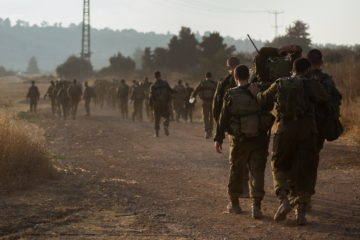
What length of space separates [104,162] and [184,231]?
6.03m

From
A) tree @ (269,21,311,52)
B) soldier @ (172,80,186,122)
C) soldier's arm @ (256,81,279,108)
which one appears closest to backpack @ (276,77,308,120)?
soldier's arm @ (256,81,279,108)

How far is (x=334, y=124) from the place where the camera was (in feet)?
21.7

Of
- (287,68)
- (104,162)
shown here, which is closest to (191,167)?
(104,162)

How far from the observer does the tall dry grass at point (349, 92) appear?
16.4m

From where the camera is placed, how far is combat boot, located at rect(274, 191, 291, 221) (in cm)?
625

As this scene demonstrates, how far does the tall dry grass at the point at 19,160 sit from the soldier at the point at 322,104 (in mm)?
4194

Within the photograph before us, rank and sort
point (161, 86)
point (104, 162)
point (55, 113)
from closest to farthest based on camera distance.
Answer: point (104, 162)
point (161, 86)
point (55, 113)

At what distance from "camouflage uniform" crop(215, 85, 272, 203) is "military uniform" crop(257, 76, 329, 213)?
0.21m

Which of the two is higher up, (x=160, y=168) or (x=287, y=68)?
(x=287, y=68)

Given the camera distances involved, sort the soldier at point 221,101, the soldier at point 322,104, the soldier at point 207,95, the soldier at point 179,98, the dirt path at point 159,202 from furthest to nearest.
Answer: the soldier at point 179,98, the soldier at point 207,95, the soldier at point 221,101, the soldier at point 322,104, the dirt path at point 159,202

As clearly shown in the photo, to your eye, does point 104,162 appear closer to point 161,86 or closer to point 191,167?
point 191,167

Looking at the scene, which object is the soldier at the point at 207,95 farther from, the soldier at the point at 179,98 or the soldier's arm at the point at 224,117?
the soldier's arm at the point at 224,117

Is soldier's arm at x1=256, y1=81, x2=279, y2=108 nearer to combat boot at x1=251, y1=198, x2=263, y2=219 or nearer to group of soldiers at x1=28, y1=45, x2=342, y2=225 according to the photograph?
group of soldiers at x1=28, y1=45, x2=342, y2=225

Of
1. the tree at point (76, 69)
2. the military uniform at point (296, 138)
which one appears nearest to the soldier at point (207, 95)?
the military uniform at point (296, 138)
